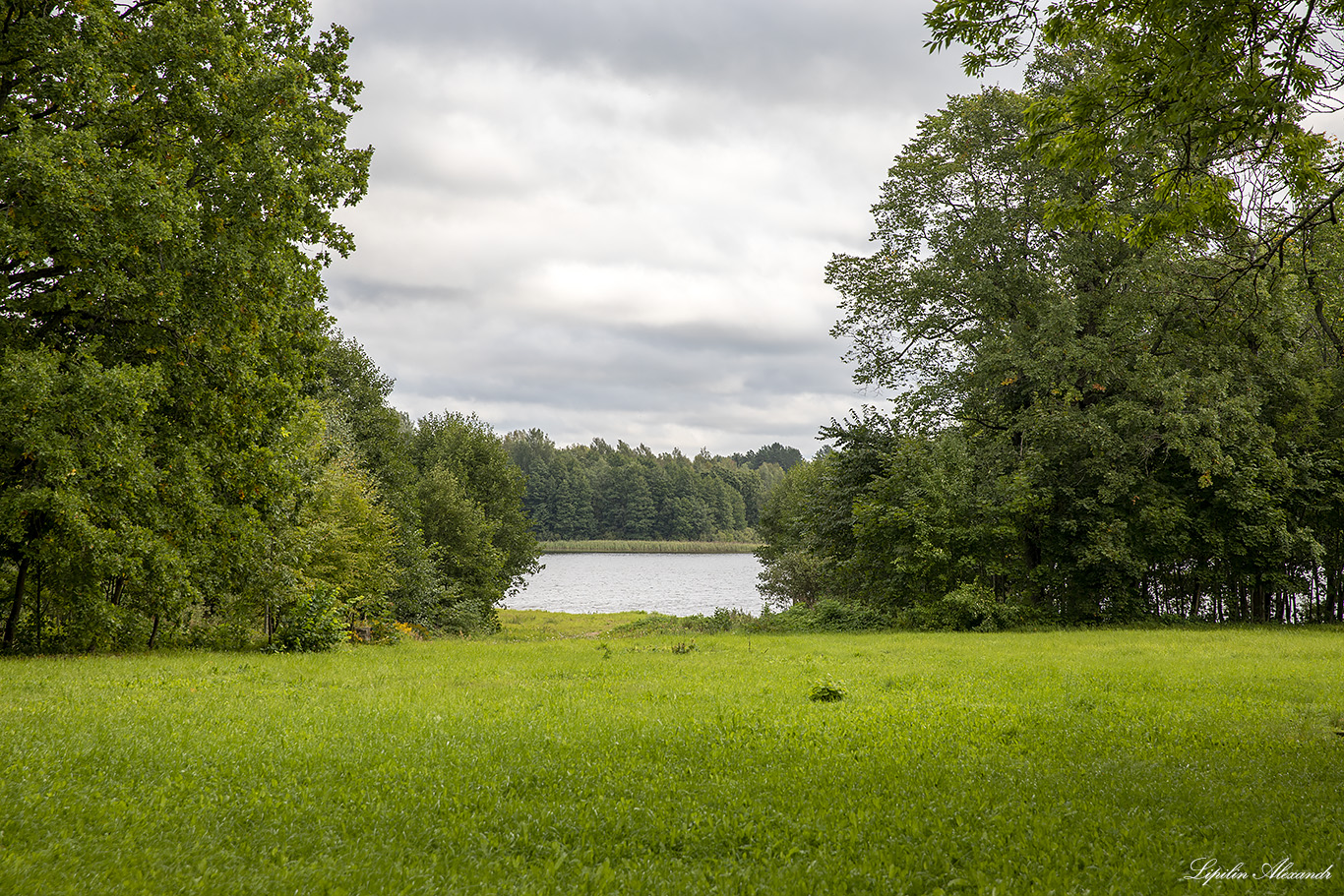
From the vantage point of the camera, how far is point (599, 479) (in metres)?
119

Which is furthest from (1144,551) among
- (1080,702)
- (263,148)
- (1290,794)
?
(263,148)

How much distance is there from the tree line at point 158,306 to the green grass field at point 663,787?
309cm

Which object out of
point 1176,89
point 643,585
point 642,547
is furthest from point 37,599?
point 642,547

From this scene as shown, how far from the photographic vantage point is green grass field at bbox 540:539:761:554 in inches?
4190

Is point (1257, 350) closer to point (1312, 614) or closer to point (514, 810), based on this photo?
point (1312, 614)

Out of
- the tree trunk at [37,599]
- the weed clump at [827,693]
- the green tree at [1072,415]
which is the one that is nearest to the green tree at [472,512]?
the tree trunk at [37,599]

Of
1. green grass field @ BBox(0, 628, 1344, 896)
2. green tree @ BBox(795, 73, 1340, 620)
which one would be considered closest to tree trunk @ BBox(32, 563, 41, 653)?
green grass field @ BBox(0, 628, 1344, 896)

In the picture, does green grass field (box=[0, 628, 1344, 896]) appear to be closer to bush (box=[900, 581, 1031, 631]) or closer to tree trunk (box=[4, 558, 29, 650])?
tree trunk (box=[4, 558, 29, 650])

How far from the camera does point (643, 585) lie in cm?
6512

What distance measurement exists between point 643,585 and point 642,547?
43.6 metres

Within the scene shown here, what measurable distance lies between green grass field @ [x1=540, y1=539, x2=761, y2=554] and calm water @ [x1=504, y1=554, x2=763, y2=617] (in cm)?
249

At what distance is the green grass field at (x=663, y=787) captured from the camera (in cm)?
495

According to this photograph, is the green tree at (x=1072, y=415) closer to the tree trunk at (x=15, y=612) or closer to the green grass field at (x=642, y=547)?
the tree trunk at (x=15, y=612)

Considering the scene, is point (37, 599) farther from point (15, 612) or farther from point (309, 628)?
point (309, 628)
